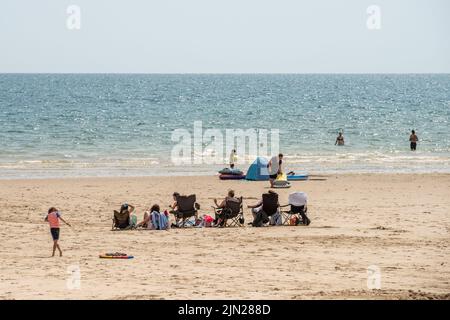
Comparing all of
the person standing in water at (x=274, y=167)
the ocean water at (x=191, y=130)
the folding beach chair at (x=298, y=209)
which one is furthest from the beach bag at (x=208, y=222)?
the ocean water at (x=191, y=130)

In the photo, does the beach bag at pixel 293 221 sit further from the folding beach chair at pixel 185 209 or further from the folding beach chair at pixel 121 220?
the folding beach chair at pixel 121 220

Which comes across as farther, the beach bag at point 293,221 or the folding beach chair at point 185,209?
the beach bag at point 293,221

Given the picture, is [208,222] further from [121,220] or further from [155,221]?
[121,220]

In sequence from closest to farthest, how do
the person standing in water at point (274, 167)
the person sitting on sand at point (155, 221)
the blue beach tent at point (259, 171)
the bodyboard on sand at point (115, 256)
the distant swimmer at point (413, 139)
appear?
the bodyboard on sand at point (115, 256) < the person sitting on sand at point (155, 221) < the person standing in water at point (274, 167) < the blue beach tent at point (259, 171) < the distant swimmer at point (413, 139)

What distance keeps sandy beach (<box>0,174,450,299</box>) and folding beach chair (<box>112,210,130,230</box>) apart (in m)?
0.30

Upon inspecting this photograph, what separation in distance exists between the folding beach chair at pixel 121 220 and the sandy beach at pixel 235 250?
11.9 inches

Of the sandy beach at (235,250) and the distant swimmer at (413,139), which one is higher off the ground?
the distant swimmer at (413,139)

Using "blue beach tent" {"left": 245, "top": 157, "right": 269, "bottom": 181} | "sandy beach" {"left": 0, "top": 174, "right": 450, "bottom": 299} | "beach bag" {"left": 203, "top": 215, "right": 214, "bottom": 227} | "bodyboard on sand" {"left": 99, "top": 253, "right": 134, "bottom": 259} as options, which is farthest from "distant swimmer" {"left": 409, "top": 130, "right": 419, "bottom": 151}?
"bodyboard on sand" {"left": 99, "top": 253, "right": 134, "bottom": 259}

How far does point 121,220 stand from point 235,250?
3.77 m

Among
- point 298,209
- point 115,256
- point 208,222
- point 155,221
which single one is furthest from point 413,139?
point 115,256

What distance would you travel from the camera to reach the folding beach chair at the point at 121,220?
20188 millimetres

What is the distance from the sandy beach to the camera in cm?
1390

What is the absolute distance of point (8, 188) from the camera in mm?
28203

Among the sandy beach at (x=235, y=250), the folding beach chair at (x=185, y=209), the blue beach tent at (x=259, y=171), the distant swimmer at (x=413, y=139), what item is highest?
the distant swimmer at (x=413, y=139)
